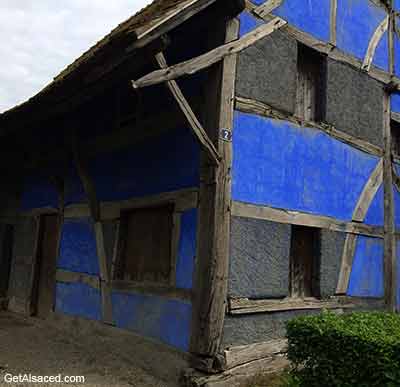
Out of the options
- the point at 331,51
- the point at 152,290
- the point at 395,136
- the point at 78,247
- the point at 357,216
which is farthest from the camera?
the point at 395,136

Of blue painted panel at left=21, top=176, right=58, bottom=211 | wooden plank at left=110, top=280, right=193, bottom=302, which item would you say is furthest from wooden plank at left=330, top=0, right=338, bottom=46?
blue painted panel at left=21, top=176, right=58, bottom=211

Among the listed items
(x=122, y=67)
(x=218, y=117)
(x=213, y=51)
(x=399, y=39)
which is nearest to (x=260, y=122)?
(x=218, y=117)

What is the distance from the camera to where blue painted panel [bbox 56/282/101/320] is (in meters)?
6.44

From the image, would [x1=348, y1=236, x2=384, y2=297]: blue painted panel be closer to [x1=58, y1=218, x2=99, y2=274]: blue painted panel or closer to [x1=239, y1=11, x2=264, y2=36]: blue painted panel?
[x1=239, y1=11, x2=264, y2=36]: blue painted panel

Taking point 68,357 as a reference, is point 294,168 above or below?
above

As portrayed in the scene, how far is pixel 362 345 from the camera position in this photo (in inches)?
141

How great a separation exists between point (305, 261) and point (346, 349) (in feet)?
7.12

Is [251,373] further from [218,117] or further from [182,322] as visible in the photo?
[218,117]

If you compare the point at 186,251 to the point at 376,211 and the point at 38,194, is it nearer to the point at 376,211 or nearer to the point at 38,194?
the point at 376,211

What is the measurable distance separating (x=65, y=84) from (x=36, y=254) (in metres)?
4.53

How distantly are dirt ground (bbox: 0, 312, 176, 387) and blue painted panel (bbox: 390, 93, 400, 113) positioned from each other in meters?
5.68

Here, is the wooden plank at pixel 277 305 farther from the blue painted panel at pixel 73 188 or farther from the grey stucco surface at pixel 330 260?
the blue painted panel at pixel 73 188

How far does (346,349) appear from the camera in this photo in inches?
145

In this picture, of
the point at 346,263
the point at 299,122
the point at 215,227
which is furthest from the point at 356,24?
the point at 215,227
